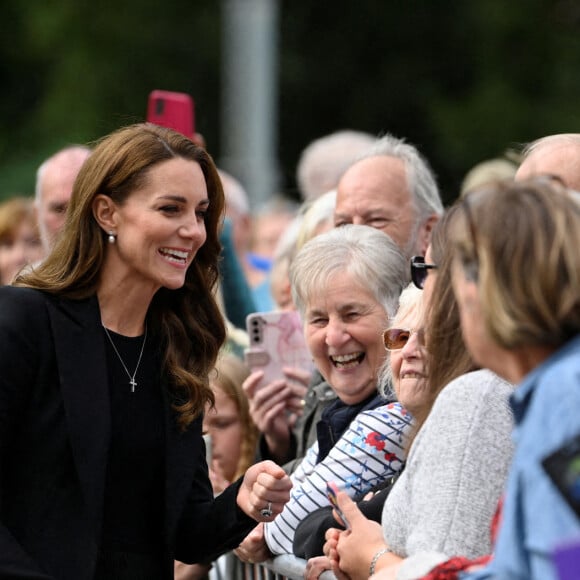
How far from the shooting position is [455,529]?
10.3 ft

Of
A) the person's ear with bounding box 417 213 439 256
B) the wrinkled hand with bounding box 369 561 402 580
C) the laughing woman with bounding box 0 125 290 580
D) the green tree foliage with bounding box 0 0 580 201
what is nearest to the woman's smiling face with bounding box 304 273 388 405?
the laughing woman with bounding box 0 125 290 580

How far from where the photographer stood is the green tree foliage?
21109mm

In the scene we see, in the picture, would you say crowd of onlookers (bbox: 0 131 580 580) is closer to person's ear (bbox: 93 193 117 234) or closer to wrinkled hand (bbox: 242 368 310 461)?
wrinkled hand (bbox: 242 368 310 461)

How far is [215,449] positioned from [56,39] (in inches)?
739

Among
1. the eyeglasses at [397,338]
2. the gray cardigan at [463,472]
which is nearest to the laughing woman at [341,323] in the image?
the eyeglasses at [397,338]

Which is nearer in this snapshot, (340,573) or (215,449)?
(340,573)

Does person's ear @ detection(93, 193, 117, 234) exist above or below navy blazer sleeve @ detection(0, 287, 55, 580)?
above

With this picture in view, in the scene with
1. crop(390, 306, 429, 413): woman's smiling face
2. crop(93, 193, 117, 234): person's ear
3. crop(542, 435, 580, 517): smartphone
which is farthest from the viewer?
crop(93, 193, 117, 234): person's ear

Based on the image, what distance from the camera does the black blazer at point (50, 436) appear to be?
12.8ft

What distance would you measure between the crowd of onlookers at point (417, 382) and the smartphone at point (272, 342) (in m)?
0.04

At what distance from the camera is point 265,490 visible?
13.3 feet

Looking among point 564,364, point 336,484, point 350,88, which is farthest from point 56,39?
point 564,364

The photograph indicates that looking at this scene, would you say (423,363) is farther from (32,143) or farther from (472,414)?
(32,143)

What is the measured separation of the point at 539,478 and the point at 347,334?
7.38ft
